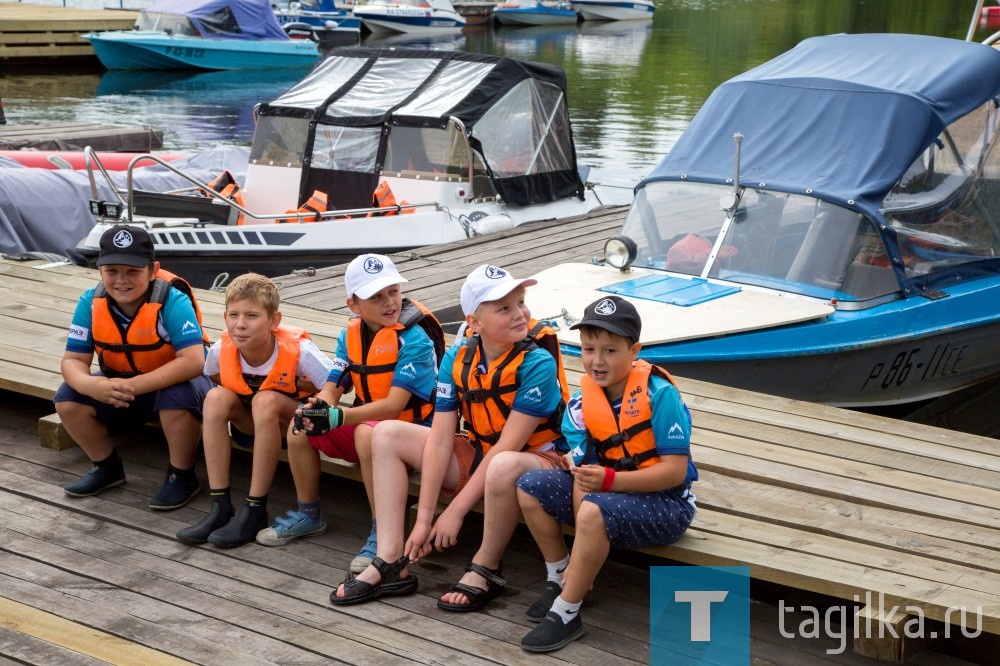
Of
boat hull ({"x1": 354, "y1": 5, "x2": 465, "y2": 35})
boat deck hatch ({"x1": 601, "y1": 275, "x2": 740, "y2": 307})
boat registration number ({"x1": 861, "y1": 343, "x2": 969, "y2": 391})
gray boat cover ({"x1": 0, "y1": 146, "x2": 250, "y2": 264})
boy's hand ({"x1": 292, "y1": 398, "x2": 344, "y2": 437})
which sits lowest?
boat hull ({"x1": 354, "y1": 5, "x2": 465, "y2": 35})

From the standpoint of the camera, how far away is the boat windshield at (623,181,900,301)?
729 cm

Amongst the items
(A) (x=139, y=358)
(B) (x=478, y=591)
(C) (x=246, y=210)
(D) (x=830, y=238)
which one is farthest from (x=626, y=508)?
(C) (x=246, y=210)

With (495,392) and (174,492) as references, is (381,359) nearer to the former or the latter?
(495,392)

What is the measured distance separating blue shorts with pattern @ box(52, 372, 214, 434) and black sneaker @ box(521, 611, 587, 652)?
78.2 inches

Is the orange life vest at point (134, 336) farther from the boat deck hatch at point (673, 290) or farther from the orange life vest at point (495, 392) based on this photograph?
the boat deck hatch at point (673, 290)

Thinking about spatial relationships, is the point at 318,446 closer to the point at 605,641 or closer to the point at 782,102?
the point at 605,641

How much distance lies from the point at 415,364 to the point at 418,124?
6436 millimetres

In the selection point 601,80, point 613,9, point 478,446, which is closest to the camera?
point 478,446

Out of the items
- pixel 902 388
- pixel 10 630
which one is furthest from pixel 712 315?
pixel 10 630

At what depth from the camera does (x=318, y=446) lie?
15.9 feet

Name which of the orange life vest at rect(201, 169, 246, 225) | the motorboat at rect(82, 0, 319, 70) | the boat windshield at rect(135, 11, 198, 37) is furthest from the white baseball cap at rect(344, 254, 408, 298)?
the boat windshield at rect(135, 11, 198, 37)

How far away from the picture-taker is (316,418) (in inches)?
173

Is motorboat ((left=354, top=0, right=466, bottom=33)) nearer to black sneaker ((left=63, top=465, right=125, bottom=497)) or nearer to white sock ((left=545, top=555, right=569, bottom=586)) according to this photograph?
black sneaker ((left=63, top=465, right=125, bottom=497))

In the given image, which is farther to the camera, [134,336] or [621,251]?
[621,251]
